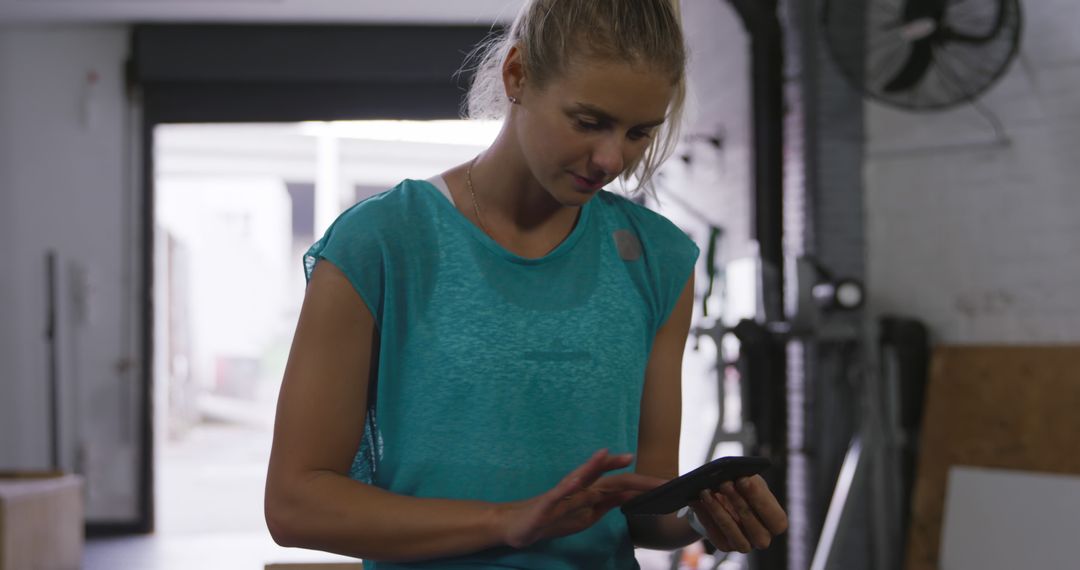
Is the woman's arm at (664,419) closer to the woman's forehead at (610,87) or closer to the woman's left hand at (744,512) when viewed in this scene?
the woman's left hand at (744,512)

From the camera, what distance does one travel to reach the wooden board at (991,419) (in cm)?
324

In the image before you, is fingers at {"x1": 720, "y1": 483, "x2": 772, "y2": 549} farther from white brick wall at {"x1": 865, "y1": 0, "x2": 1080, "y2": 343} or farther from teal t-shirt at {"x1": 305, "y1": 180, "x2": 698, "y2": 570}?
white brick wall at {"x1": 865, "y1": 0, "x2": 1080, "y2": 343}

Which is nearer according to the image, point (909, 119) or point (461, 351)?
point (461, 351)

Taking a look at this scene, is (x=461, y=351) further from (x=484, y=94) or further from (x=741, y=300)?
(x=741, y=300)

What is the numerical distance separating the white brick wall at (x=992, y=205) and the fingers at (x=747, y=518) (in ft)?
9.42

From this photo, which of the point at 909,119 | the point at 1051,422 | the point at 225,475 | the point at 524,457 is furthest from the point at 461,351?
the point at 225,475

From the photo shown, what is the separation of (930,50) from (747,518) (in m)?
2.64

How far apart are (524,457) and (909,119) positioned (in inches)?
128

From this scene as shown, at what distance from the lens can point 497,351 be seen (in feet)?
3.09

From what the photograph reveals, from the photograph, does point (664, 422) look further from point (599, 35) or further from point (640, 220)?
point (599, 35)

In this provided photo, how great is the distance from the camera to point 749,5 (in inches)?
143

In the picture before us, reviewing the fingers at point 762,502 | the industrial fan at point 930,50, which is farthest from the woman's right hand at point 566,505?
the industrial fan at point 930,50

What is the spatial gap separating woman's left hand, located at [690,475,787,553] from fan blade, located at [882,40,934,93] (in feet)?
8.48

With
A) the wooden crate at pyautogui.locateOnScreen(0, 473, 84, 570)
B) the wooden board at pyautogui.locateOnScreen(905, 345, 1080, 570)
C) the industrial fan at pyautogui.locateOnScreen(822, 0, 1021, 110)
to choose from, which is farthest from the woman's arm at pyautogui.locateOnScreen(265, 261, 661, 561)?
the wooden crate at pyautogui.locateOnScreen(0, 473, 84, 570)
